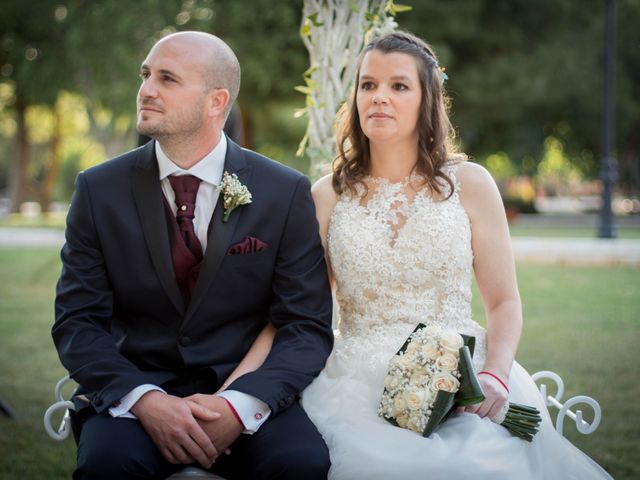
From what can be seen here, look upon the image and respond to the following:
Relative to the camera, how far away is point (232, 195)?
3.20 m

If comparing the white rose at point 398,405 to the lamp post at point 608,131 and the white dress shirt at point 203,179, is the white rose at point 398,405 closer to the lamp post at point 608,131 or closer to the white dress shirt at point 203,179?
the white dress shirt at point 203,179

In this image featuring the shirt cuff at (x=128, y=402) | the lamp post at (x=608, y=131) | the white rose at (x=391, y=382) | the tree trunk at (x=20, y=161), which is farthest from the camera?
the tree trunk at (x=20, y=161)

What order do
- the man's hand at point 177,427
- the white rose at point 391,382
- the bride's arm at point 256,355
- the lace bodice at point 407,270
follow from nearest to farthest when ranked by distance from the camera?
the man's hand at point 177,427 < the white rose at point 391,382 < the bride's arm at point 256,355 < the lace bodice at point 407,270

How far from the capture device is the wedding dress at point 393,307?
119 inches

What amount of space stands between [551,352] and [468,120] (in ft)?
63.4

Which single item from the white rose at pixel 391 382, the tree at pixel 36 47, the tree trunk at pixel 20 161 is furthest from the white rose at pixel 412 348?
the tree trunk at pixel 20 161

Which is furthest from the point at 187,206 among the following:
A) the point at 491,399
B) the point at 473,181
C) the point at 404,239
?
the point at 491,399

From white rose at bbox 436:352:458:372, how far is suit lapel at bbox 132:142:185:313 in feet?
3.47

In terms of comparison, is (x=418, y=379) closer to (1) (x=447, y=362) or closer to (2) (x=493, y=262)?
(1) (x=447, y=362)

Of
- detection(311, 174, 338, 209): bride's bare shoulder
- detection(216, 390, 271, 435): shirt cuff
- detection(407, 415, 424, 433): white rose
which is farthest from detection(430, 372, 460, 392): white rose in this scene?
detection(311, 174, 338, 209): bride's bare shoulder

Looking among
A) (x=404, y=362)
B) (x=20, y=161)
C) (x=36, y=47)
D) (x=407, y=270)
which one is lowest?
(x=20, y=161)

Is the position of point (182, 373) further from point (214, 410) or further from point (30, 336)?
point (30, 336)

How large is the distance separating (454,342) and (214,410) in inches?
37.2

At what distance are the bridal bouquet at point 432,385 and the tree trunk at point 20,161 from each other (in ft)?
104
